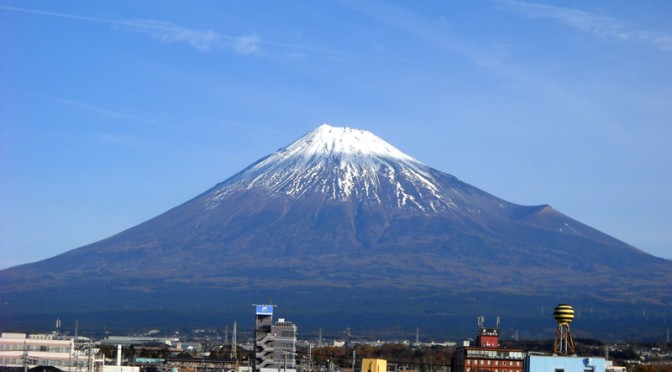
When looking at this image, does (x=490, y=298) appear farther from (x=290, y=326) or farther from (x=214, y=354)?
(x=290, y=326)

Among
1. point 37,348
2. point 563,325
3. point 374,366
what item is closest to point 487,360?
point 37,348

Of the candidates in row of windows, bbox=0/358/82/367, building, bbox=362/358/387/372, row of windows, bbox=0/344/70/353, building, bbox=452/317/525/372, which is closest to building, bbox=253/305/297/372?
row of windows, bbox=0/358/82/367

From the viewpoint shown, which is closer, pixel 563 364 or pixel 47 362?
pixel 563 364

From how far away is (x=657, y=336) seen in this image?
533 feet

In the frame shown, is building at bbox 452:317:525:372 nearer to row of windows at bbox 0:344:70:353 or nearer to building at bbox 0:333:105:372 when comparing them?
building at bbox 0:333:105:372

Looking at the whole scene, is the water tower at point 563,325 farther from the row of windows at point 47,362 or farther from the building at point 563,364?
the row of windows at point 47,362

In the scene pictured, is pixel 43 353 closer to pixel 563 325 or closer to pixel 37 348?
pixel 37 348

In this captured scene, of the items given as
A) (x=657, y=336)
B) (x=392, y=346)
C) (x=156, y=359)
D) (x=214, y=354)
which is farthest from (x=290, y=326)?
(x=657, y=336)

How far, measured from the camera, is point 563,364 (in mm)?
37281

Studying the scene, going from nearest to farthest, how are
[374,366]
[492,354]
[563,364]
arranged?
[563,364] → [374,366] → [492,354]

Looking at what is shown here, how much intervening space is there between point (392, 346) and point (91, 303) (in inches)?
2858

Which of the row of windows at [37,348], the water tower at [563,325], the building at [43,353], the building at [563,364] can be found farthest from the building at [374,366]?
the row of windows at [37,348]

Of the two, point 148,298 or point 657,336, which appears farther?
point 148,298

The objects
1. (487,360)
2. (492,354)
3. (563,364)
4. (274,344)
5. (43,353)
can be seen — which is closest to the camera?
(563,364)
